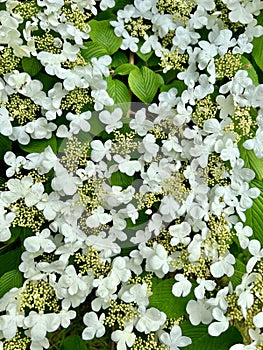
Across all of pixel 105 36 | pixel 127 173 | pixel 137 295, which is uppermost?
pixel 105 36

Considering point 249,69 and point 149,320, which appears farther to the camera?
point 249,69

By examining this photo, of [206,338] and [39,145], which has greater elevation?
[39,145]

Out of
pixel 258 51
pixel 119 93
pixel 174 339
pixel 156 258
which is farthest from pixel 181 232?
pixel 258 51

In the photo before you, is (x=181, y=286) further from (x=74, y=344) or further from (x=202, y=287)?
(x=74, y=344)

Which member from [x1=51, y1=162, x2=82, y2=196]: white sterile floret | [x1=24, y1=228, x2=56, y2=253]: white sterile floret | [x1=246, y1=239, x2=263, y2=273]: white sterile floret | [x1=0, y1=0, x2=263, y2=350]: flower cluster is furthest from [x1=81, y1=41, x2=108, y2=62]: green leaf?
[x1=246, y1=239, x2=263, y2=273]: white sterile floret

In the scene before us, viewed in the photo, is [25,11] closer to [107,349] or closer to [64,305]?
[64,305]

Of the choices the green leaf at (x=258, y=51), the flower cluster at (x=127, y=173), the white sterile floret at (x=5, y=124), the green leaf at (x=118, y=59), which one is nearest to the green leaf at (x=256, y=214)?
the flower cluster at (x=127, y=173)

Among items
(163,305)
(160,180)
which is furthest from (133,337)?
(160,180)

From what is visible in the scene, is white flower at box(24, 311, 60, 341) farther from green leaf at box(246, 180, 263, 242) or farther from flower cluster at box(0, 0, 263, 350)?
green leaf at box(246, 180, 263, 242)
